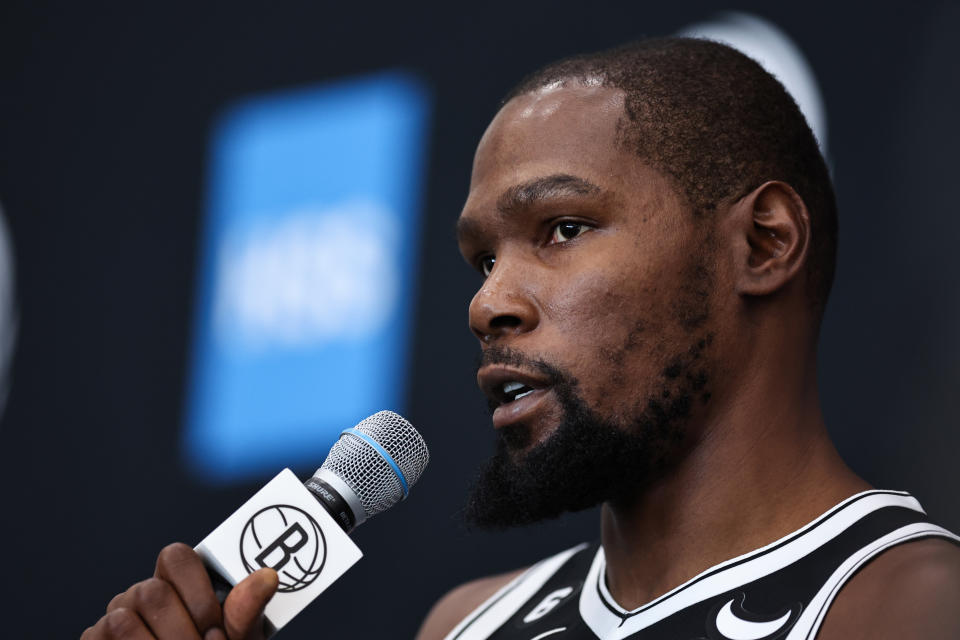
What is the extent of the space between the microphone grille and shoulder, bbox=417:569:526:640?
57 cm

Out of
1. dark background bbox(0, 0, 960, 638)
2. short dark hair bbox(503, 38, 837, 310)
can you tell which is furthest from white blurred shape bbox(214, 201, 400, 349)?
short dark hair bbox(503, 38, 837, 310)

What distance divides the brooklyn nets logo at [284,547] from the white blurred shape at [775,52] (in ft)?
4.11

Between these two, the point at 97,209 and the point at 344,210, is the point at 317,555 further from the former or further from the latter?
the point at 97,209

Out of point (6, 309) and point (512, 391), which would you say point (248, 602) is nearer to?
point (512, 391)

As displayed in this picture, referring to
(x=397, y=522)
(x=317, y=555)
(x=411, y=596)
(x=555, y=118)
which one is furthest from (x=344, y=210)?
(x=317, y=555)

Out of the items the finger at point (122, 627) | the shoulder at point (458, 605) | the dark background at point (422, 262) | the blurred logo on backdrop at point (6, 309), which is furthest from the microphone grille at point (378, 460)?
the blurred logo on backdrop at point (6, 309)

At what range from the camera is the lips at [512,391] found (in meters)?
1.29

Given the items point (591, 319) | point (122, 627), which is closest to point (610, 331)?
point (591, 319)

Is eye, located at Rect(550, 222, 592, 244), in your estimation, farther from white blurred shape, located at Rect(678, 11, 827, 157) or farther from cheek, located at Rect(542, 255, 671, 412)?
white blurred shape, located at Rect(678, 11, 827, 157)

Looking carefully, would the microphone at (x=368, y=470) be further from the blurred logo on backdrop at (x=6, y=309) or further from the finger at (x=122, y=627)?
the blurred logo on backdrop at (x=6, y=309)

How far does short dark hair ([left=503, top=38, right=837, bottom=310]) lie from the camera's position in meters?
1.35

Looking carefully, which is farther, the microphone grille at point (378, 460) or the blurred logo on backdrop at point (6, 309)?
the blurred logo on backdrop at point (6, 309)

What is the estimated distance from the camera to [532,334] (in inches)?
51.0

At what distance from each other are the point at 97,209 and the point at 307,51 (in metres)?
0.76
